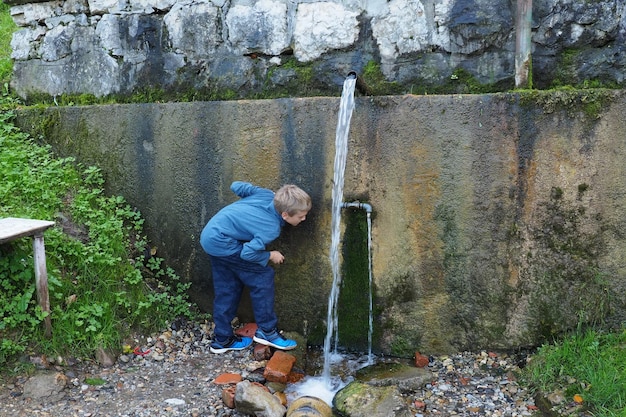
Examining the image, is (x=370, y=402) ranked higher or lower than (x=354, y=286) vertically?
lower

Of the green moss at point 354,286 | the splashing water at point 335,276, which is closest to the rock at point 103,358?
the splashing water at point 335,276

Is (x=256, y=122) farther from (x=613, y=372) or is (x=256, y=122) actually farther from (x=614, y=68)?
(x=613, y=372)

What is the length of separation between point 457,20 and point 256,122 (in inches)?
52.6

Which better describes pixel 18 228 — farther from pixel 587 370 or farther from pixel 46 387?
pixel 587 370

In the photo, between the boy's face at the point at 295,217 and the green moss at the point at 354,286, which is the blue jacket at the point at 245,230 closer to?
the boy's face at the point at 295,217

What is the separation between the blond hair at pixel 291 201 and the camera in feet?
10.8

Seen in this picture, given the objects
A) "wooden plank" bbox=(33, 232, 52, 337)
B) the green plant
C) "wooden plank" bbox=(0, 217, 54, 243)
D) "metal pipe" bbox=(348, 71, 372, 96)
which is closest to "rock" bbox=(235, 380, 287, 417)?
"wooden plank" bbox=(33, 232, 52, 337)

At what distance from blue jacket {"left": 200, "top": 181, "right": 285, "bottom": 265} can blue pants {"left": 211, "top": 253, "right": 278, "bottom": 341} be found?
→ 0.11 m

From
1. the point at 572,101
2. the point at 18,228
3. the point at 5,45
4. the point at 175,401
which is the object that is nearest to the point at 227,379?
the point at 175,401

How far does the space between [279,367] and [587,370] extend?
5.41 feet

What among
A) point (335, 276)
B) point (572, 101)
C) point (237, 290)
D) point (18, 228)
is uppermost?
point (572, 101)

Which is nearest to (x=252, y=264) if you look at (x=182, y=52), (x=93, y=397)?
(x=93, y=397)

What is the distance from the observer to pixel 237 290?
3623mm

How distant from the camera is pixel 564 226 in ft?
10.3
